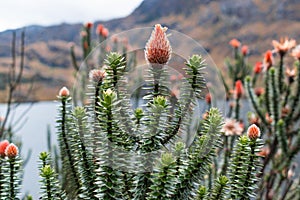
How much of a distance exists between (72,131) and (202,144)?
204 millimetres

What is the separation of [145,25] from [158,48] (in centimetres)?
74

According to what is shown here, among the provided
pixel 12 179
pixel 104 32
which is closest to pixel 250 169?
pixel 12 179

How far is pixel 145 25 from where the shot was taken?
4.16ft

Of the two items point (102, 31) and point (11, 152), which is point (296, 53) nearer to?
point (102, 31)

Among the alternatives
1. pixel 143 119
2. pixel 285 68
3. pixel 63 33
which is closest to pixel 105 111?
pixel 143 119

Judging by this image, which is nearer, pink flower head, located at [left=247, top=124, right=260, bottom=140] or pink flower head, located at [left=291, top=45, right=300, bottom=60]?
pink flower head, located at [left=247, top=124, right=260, bottom=140]

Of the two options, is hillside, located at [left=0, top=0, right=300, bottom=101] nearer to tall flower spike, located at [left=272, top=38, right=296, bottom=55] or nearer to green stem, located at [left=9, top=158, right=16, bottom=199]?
tall flower spike, located at [left=272, top=38, right=296, bottom=55]

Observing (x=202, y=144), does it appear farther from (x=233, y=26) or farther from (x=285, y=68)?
(x=233, y=26)

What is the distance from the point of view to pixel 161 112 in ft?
1.69

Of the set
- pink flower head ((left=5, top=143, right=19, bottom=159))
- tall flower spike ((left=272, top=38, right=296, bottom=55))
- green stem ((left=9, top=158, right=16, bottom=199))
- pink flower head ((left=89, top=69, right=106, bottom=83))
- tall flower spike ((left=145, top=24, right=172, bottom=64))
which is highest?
tall flower spike ((left=272, top=38, right=296, bottom=55))

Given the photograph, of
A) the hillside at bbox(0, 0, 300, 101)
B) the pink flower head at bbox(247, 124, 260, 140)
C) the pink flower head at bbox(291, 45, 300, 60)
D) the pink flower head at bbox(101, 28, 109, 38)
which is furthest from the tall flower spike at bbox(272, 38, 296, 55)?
the pink flower head at bbox(247, 124, 260, 140)

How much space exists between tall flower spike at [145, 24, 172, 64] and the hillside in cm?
57

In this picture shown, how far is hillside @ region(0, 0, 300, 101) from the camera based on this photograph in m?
2.07

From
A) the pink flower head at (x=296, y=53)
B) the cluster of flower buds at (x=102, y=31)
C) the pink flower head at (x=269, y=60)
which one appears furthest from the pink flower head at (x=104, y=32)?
the pink flower head at (x=296, y=53)
